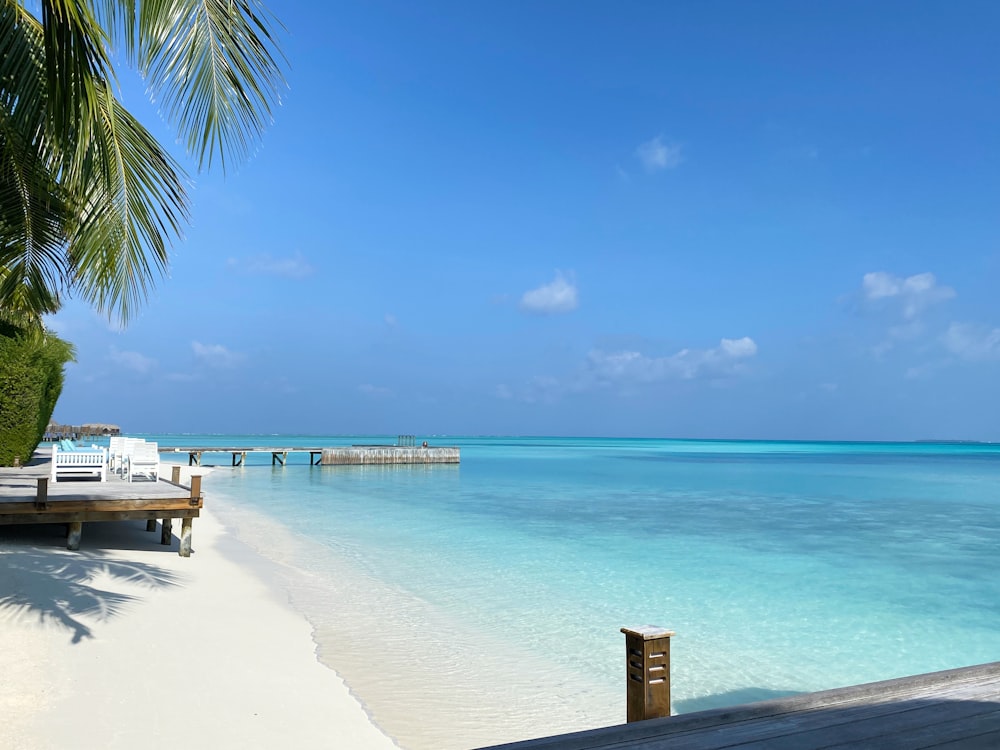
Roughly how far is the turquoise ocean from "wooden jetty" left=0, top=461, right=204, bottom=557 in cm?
191

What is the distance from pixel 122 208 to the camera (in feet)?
16.5

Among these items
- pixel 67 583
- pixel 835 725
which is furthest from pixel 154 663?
pixel 835 725

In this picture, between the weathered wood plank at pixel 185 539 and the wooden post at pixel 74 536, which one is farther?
the weathered wood plank at pixel 185 539

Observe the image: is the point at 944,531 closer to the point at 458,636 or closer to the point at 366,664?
the point at 458,636

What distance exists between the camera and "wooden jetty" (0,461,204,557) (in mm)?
9352

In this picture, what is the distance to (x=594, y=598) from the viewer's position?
10250 millimetres

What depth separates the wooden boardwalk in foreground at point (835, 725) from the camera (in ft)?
9.64

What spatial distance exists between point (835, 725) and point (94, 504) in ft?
32.3

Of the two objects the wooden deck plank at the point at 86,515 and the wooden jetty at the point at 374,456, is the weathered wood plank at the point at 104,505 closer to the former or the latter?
the wooden deck plank at the point at 86,515

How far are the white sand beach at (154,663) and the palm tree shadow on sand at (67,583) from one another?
2 cm

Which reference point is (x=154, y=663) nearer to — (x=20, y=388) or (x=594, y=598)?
(x=594, y=598)

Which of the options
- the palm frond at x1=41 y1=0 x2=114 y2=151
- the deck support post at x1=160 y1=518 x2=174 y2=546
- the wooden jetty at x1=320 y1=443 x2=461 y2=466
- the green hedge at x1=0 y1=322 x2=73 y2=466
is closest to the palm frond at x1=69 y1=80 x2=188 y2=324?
the palm frond at x1=41 y1=0 x2=114 y2=151

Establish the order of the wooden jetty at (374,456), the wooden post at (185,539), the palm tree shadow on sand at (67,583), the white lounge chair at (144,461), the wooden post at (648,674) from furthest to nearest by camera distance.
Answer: the wooden jetty at (374,456) → the white lounge chair at (144,461) → the wooden post at (185,539) → the palm tree shadow on sand at (67,583) → the wooden post at (648,674)

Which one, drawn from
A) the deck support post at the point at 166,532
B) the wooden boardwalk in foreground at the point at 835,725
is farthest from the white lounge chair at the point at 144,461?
the wooden boardwalk in foreground at the point at 835,725
